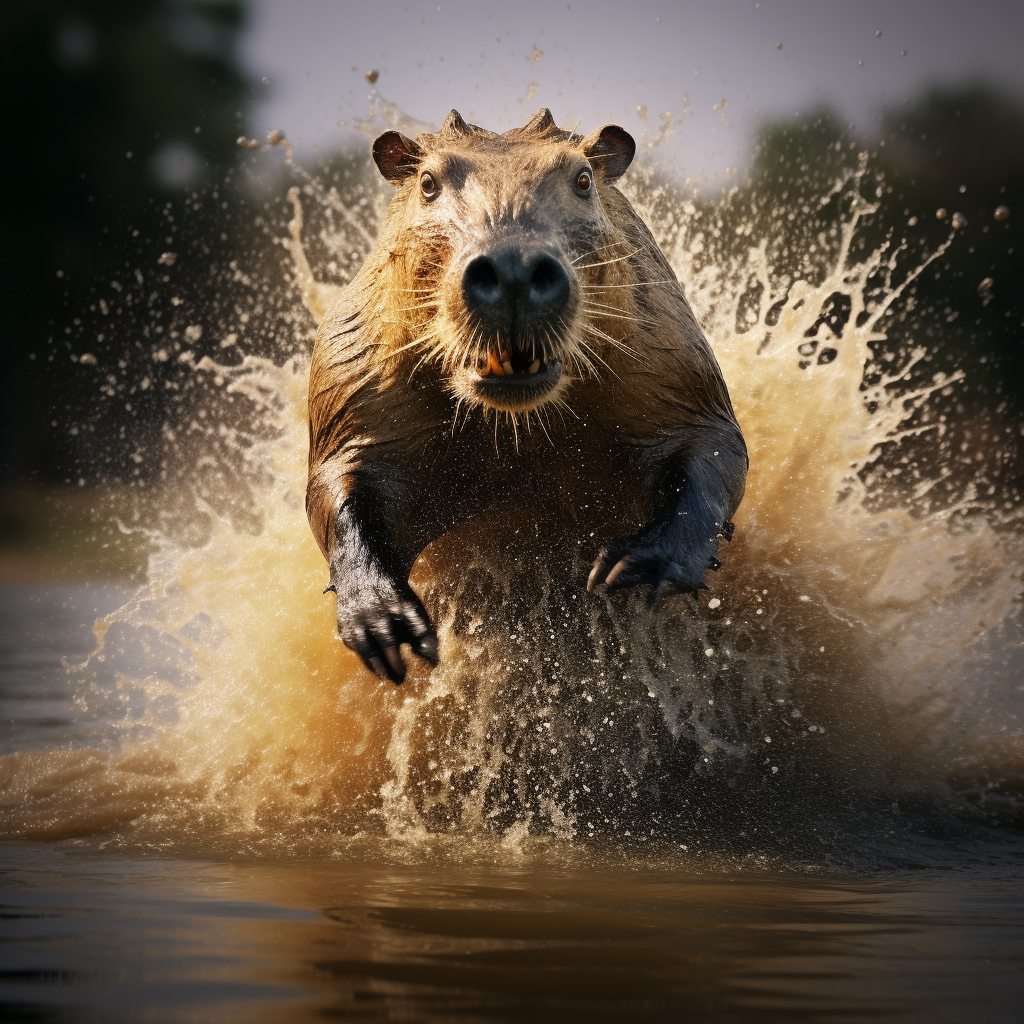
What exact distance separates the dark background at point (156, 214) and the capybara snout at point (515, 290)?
35.3ft

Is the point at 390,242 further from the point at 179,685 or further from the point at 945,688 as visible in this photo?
the point at 179,685

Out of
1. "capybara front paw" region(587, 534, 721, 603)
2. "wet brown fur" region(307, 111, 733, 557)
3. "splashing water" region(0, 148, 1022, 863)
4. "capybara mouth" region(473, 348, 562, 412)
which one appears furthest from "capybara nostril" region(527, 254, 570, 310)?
"splashing water" region(0, 148, 1022, 863)

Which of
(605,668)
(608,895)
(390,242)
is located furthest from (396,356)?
(608,895)

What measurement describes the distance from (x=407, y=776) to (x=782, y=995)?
2325 mm

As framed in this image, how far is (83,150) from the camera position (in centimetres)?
1762

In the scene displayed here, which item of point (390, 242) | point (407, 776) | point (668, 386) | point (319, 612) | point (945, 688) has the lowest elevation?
point (407, 776)

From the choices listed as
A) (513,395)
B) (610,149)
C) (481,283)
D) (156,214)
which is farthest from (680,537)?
(156,214)

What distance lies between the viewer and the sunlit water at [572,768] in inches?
87.0

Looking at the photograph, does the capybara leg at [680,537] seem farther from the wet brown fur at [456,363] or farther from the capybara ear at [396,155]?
the capybara ear at [396,155]

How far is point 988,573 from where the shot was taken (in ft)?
17.3

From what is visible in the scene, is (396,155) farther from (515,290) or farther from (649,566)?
(649,566)

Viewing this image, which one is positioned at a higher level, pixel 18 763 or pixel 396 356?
pixel 396 356

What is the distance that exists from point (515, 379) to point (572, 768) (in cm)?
152

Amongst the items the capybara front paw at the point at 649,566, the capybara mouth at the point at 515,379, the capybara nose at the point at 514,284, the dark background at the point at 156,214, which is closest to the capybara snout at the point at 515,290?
the capybara nose at the point at 514,284
